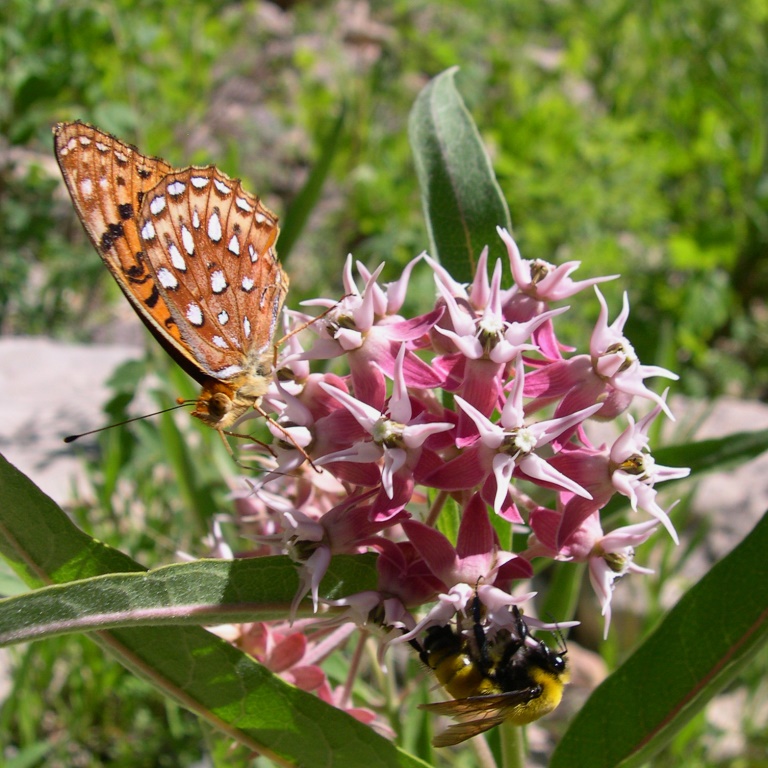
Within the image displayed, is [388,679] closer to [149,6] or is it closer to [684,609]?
[684,609]

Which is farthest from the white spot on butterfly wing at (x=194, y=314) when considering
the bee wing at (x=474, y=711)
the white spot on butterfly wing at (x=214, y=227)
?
the bee wing at (x=474, y=711)

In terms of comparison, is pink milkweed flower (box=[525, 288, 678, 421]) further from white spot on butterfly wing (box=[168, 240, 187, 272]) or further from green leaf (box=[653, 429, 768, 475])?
white spot on butterfly wing (box=[168, 240, 187, 272])

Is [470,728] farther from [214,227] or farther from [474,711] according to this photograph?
[214,227]

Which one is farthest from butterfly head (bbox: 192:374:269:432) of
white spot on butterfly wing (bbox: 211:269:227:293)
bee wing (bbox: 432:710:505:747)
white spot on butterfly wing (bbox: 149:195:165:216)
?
bee wing (bbox: 432:710:505:747)

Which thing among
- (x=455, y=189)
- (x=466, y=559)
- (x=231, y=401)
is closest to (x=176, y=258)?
(x=231, y=401)

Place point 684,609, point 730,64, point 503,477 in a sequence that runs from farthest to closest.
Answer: point 730,64, point 684,609, point 503,477

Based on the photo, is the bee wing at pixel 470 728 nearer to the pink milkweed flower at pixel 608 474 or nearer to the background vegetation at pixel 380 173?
the pink milkweed flower at pixel 608 474

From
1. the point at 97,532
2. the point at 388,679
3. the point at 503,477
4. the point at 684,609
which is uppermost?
the point at 503,477

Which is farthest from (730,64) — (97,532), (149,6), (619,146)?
(97,532)
